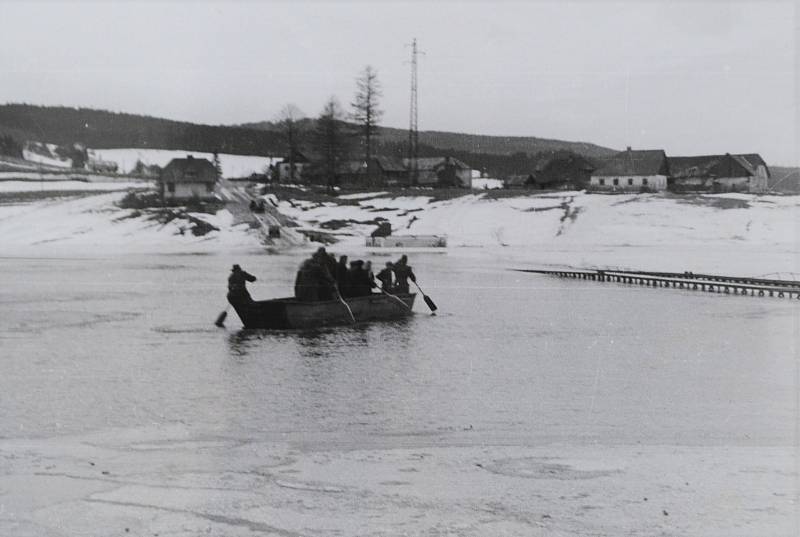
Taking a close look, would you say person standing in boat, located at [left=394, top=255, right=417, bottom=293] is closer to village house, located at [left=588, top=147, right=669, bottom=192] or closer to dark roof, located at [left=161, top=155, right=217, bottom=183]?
dark roof, located at [left=161, top=155, right=217, bottom=183]

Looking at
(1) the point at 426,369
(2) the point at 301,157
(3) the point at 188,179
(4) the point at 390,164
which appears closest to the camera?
(1) the point at 426,369

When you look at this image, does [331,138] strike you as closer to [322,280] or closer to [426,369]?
[322,280]

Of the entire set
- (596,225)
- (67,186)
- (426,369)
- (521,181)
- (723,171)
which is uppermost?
(723,171)

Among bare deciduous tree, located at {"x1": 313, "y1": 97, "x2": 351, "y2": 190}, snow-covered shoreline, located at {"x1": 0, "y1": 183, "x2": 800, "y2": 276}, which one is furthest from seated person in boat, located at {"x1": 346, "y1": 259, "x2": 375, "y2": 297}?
bare deciduous tree, located at {"x1": 313, "y1": 97, "x2": 351, "y2": 190}

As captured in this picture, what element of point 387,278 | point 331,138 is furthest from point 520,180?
point 387,278

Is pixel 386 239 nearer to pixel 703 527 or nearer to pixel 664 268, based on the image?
pixel 664 268

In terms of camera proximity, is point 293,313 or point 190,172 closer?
point 293,313

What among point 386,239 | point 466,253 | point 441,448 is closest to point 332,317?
point 441,448
